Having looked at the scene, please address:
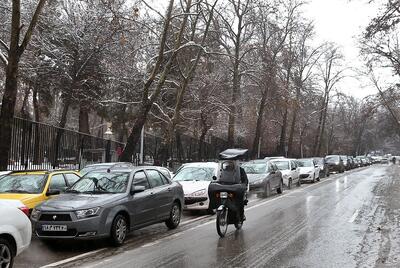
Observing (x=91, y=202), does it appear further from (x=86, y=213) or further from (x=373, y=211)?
(x=373, y=211)

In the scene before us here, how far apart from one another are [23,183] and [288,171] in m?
16.8

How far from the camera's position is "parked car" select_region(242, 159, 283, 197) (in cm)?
2036

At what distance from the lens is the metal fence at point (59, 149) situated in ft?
58.4

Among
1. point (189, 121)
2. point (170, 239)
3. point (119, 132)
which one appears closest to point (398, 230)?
point (170, 239)

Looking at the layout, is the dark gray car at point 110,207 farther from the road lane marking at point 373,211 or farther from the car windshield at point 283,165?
the car windshield at point 283,165

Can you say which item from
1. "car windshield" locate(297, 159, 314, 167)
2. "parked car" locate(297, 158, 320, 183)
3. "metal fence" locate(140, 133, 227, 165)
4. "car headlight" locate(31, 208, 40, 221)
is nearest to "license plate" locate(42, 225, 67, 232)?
"car headlight" locate(31, 208, 40, 221)

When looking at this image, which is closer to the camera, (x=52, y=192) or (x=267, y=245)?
(x=267, y=245)

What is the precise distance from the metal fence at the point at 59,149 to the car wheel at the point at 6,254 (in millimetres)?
11037

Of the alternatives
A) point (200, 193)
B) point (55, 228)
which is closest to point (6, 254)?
point (55, 228)

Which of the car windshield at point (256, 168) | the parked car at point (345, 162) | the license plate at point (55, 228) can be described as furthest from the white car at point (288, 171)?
the parked car at point (345, 162)

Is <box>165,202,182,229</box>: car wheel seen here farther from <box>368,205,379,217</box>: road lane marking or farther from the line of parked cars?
<box>368,205,379,217</box>: road lane marking

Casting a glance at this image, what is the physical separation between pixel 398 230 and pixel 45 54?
999 inches

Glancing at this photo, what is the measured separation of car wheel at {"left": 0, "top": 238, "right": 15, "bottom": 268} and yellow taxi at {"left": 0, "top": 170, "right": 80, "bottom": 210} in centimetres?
348

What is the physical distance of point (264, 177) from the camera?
810 inches
